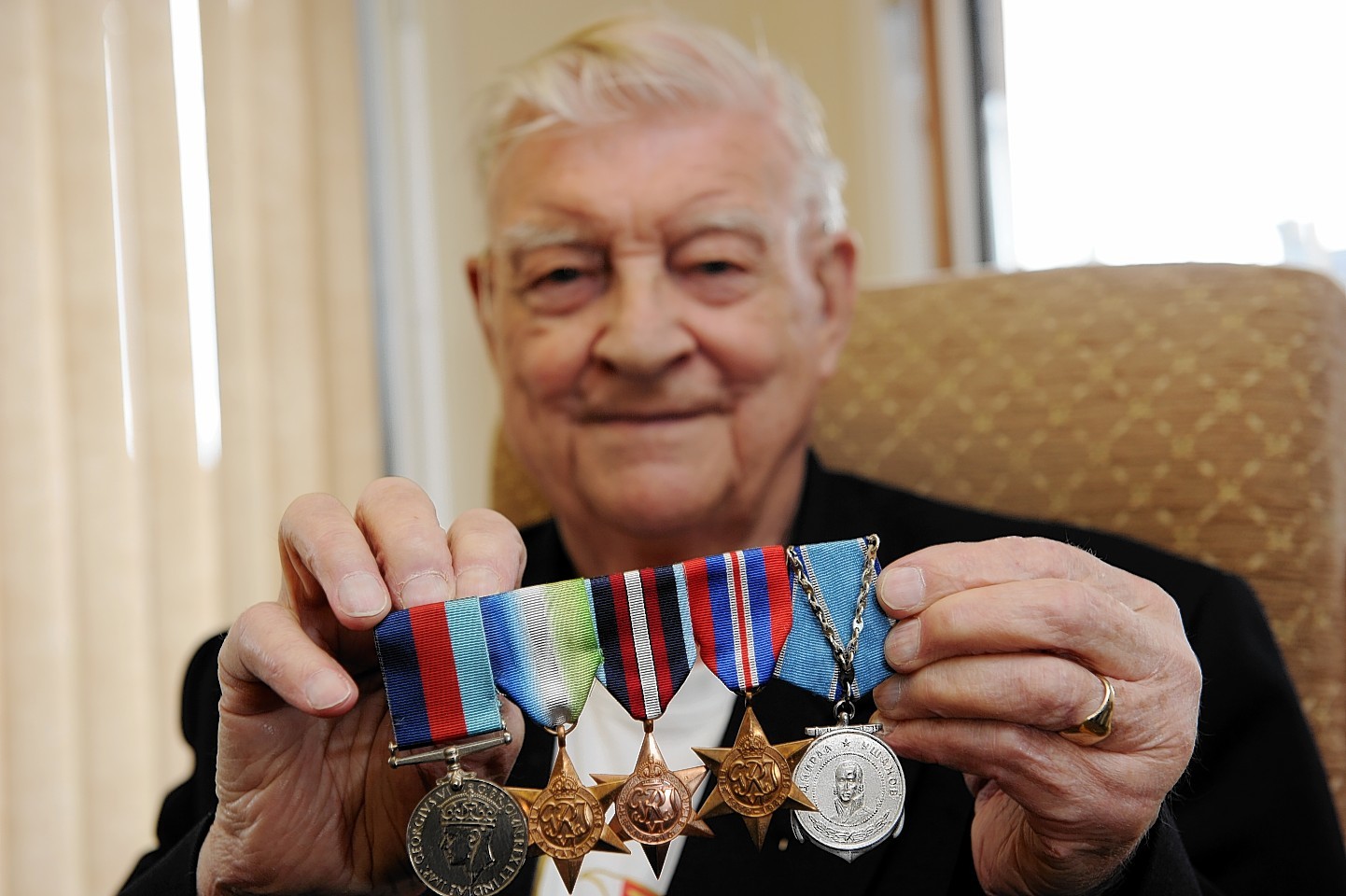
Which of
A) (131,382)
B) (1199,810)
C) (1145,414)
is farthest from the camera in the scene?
(131,382)

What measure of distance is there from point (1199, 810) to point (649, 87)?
1.07 meters

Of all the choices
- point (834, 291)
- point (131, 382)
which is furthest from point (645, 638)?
point (131, 382)

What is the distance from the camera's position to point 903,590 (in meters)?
0.83

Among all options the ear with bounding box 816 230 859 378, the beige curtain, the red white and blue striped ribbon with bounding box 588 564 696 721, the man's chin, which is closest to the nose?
the man's chin

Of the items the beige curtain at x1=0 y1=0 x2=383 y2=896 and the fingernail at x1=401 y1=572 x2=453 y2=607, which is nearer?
the fingernail at x1=401 y1=572 x2=453 y2=607

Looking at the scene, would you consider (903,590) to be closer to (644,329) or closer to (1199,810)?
(1199,810)

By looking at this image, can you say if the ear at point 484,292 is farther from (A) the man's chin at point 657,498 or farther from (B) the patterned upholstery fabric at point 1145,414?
(B) the patterned upholstery fabric at point 1145,414

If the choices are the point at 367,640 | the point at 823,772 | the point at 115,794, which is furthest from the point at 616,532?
the point at 115,794

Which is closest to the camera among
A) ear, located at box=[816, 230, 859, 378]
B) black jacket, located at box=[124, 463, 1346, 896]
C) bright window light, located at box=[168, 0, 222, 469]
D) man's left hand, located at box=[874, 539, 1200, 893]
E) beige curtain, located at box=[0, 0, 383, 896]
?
man's left hand, located at box=[874, 539, 1200, 893]

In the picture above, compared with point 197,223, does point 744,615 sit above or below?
below

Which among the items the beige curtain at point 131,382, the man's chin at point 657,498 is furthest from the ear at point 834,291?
the beige curtain at point 131,382

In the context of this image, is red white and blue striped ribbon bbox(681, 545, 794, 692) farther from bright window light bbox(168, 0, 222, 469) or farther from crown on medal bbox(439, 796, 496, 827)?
bright window light bbox(168, 0, 222, 469)

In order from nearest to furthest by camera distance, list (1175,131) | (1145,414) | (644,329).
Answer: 1. (644,329)
2. (1145,414)
3. (1175,131)

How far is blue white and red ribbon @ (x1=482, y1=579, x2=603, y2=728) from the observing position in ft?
2.79
